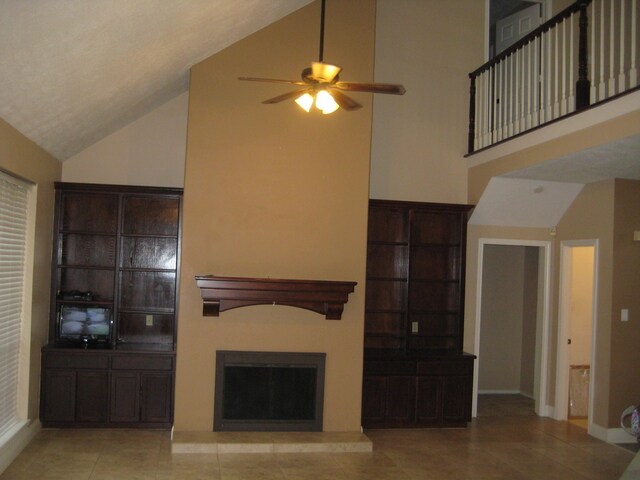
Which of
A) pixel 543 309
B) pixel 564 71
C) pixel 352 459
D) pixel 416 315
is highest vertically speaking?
pixel 564 71

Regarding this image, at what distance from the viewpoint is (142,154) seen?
677 centimetres

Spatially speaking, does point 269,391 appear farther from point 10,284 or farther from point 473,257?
point 473,257

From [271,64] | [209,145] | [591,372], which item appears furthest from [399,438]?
[271,64]

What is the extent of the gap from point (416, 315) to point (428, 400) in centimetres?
99

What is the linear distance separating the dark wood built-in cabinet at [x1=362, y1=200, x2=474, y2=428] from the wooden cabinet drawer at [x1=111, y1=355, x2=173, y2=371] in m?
2.12

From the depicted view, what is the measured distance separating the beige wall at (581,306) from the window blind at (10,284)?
19.9 feet

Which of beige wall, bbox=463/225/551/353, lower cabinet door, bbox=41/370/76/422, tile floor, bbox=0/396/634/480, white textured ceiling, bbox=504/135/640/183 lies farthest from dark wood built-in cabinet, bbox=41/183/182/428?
white textured ceiling, bbox=504/135/640/183

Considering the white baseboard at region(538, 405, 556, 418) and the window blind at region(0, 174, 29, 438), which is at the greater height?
the window blind at region(0, 174, 29, 438)

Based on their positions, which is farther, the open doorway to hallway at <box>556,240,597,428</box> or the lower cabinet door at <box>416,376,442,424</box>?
the open doorway to hallway at <box>556,240,597,428</box>

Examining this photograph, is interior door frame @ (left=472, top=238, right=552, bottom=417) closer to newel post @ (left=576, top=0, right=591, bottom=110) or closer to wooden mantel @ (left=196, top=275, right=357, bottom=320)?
wooden mantel @ (left=196, top=275, right=357, bottom=320)

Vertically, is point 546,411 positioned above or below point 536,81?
below

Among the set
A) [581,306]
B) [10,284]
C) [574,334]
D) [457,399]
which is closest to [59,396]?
[10,284]

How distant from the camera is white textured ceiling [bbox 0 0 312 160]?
332 centimetres

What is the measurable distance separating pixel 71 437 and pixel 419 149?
16.2 feet
